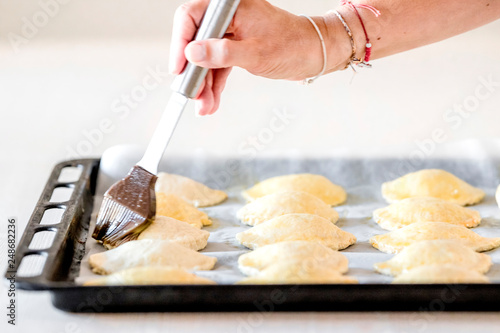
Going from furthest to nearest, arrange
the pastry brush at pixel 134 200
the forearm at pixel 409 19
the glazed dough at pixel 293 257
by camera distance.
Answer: the forearm at pixel 409 19 < the pastry brush at pixel 134 200 < the glazed dough at pixel 293 257

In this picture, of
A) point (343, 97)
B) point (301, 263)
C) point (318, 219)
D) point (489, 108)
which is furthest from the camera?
point (343, 97)

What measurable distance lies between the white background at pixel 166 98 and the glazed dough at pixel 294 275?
894mm

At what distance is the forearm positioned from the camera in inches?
71.6

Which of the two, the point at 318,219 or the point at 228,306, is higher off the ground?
the point at 318,219

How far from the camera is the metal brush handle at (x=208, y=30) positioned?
1529 mm

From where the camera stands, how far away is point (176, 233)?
1709mm

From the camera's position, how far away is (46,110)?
10.2ft

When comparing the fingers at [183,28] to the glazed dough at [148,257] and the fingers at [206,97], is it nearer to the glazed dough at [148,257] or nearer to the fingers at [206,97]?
the fingers at [206,97]

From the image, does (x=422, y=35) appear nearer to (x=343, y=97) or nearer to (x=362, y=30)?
(x=362, y=30)

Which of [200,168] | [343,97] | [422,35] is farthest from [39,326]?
[343,97]

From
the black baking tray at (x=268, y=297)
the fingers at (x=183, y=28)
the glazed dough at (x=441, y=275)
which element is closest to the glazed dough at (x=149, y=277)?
the black baking tray at (x=268, y=297)

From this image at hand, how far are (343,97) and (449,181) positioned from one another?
4.26 ft

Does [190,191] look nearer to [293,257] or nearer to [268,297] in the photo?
[293,257]

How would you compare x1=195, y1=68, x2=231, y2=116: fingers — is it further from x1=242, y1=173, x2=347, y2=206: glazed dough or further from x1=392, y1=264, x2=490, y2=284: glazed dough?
x1=392, y1=264, x2=490, y2=284: glazed dough
